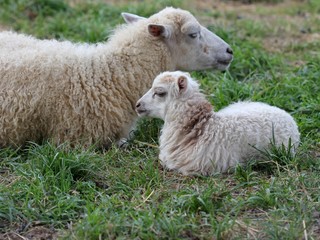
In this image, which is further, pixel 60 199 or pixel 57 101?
pixel 57 101

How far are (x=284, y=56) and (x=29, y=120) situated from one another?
13.9 feet

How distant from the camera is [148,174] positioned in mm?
5961

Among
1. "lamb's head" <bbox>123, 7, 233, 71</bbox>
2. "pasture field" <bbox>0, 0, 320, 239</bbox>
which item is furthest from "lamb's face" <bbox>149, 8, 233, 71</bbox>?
"pasture field" <bbox>0, 0, 320, 239</bbox>

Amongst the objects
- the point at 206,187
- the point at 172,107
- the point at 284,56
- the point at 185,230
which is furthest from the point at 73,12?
the point at 185,230

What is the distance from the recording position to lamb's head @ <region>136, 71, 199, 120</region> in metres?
6.18

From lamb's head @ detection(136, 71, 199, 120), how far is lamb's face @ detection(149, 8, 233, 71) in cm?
83

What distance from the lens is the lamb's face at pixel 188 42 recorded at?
7.09 m

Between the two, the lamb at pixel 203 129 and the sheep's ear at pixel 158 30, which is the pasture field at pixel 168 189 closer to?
the lamb at pixel 203 129

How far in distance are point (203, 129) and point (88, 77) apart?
134cm

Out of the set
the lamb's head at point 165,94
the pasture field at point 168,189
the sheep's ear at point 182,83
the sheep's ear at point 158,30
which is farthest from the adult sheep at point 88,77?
the sheep's ear at point 182,83

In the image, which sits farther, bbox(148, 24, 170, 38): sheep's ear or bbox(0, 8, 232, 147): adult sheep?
bbox(148, 24, 170, 38): sheep's ear

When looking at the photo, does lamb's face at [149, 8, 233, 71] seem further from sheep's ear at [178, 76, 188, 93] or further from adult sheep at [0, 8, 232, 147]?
sheep's ear at [178, 76, 188, 93]

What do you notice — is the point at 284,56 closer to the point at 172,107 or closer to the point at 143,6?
the point at 143,6

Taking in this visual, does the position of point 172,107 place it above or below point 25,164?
above
